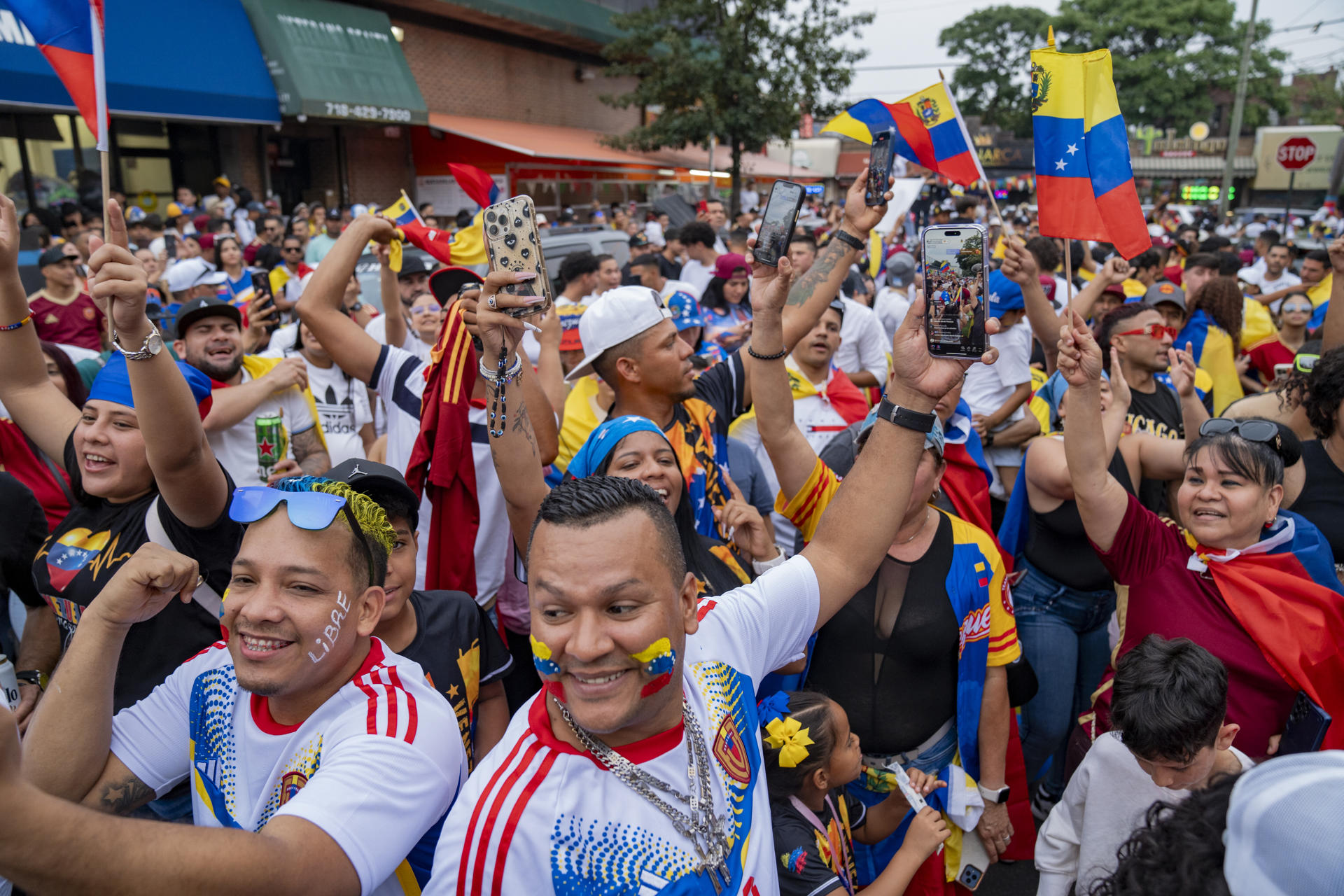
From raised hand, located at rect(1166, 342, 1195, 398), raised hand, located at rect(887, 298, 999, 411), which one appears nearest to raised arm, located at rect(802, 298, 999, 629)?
raised hand, located at rect(887, 298, 999, 411)

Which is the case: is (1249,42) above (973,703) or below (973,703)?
above

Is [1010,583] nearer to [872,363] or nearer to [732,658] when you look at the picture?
Result: [732,658]

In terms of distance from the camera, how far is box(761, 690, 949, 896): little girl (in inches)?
81.4

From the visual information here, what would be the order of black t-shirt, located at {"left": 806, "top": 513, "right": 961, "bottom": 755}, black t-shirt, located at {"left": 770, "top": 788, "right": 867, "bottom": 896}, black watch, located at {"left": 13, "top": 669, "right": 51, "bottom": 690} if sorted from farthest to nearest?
black watch, located at {"left": 13, "top": 669, "right": 51, "bottom": 690}, black t-shirt, located at {"left": 806, "top": 513, "right": 961, "bottom": 755}, black t-shirt, located at {"left": 770, "top": 788, "right": 867, "bottom": 896}

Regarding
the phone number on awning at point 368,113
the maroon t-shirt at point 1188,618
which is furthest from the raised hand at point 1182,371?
the phone number on awning at point 368,113

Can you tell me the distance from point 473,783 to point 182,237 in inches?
433

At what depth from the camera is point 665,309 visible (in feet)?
11.1

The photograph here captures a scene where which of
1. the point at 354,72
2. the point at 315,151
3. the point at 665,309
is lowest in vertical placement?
the point at 665,309

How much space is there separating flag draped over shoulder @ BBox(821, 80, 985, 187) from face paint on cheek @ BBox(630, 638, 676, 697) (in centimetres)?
318

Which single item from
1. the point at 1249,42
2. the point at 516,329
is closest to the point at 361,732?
the point at 516,329

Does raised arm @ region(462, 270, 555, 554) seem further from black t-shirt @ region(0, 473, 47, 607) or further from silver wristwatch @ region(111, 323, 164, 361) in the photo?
black t-shirt @ region(0, 473, 47, 607)

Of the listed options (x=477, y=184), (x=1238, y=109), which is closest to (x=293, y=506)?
(x=477, y=184)

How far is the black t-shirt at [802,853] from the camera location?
2.04 m

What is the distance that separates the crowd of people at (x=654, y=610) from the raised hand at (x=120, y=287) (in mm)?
10
